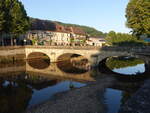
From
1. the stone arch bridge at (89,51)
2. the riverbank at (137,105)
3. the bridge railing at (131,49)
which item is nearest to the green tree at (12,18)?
the stone arch bridge at (89,51)

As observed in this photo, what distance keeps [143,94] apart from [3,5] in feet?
148

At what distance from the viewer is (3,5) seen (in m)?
42.8

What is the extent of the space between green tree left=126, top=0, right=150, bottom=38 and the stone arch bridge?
751 cm

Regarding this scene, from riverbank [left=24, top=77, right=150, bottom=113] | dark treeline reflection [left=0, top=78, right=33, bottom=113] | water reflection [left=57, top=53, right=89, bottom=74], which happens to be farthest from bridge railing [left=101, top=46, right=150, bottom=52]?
dark treeline reflection [left=0, top=78, right=33, bottom=113]

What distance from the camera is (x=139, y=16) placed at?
36094 millimetres

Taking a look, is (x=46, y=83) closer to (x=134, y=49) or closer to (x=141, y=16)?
(x=134, y=49)

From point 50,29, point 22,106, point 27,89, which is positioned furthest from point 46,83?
point 50,29

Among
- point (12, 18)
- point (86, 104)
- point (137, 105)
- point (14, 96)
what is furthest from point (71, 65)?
point (137, 105)

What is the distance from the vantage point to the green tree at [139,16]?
34.0 metres

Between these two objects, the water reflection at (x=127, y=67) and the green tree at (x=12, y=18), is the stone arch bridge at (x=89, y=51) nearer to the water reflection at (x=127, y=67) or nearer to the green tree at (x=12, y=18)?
the green tree at (x=12, y=18)

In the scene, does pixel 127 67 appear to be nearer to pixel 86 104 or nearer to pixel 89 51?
pixel 89 51

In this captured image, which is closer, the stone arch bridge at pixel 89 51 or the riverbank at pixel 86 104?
the riverbank at pixel 86 104

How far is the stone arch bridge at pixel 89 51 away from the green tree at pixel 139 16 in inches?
296

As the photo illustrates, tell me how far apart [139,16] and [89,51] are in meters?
16.0
